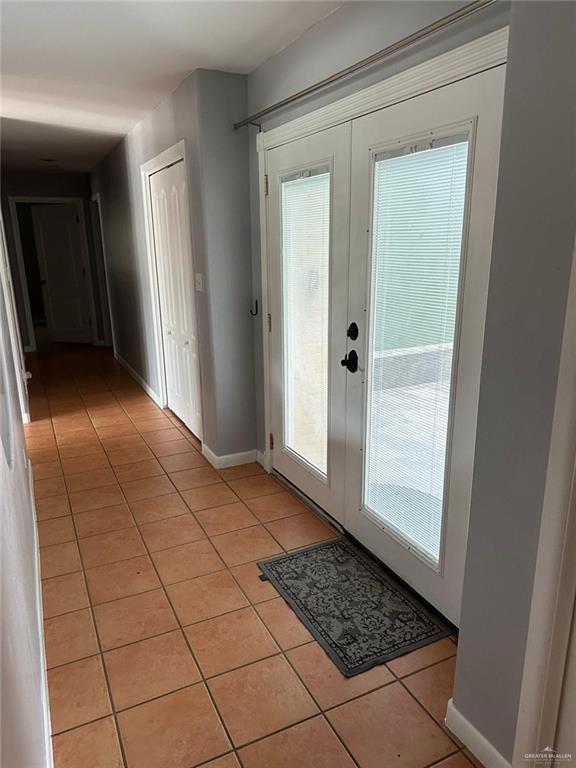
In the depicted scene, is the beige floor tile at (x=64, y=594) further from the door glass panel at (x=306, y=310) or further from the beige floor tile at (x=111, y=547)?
the door glass panel at (x=306, y=310)

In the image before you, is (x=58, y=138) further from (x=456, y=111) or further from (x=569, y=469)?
(x=569, y=469)

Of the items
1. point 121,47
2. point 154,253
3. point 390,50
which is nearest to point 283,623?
point 390,50

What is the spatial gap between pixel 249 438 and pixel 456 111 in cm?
232

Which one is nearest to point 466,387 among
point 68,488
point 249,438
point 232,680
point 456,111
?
point 456,111

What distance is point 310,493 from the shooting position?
288cm

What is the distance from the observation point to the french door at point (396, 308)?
65.7 inches

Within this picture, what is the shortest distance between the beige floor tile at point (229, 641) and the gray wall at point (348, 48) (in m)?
1.95

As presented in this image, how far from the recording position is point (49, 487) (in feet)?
10.5

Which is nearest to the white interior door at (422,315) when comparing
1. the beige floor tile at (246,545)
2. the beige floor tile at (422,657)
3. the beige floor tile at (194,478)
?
the beige floor tile at (422,657)

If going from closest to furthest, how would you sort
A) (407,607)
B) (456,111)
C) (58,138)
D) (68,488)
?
(456,111) < (407,607) < (68,488) < (58,138)

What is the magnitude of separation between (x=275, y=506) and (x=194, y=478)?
2.09 feet

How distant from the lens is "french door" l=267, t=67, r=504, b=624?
167 centimetres

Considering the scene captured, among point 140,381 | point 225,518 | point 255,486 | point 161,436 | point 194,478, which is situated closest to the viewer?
point 225,518

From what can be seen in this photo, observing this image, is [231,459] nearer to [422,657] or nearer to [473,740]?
[422,657]
